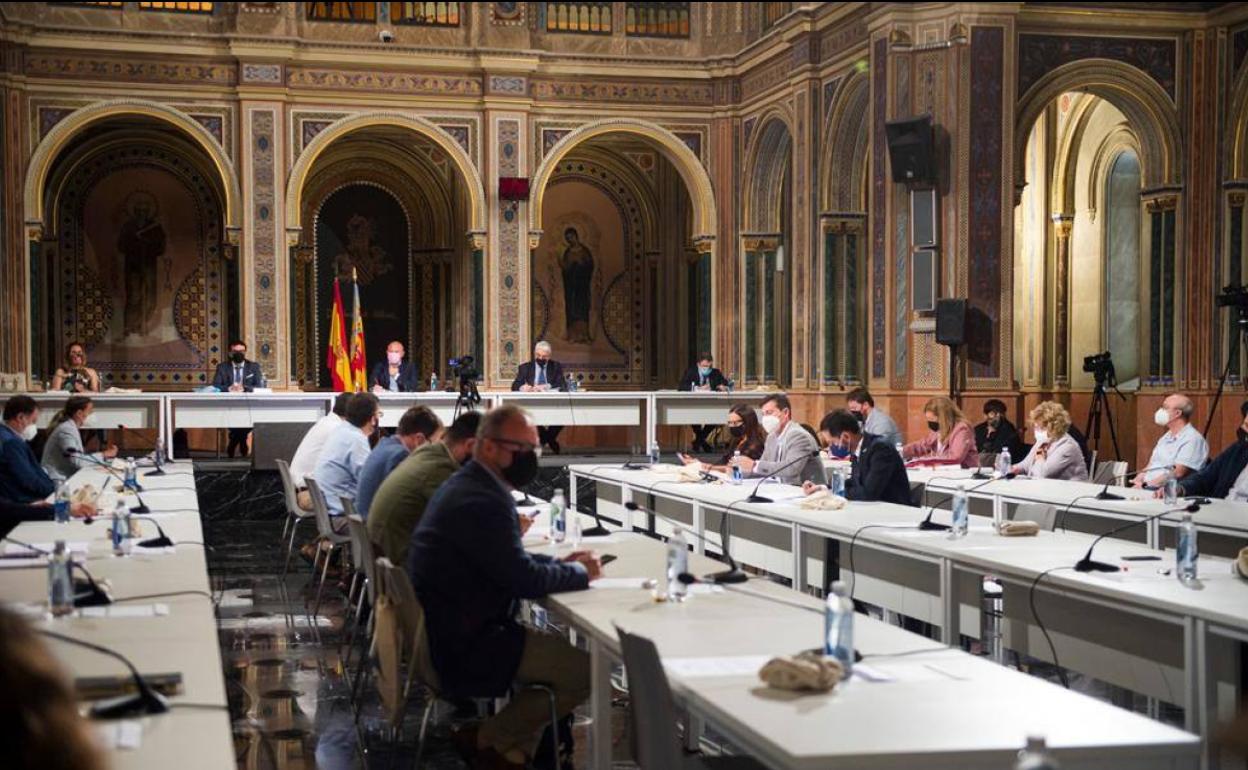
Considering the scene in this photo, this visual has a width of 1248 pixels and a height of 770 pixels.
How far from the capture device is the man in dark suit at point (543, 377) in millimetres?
16594

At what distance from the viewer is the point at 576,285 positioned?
21047 mm

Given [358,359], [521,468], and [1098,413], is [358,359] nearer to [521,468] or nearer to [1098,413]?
[1098,413]

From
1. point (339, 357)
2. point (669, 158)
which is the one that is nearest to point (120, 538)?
point (339, 357)

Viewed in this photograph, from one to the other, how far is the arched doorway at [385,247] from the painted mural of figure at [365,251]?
0.01 metres

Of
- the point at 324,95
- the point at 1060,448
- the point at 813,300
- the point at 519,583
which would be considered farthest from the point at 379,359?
the point at 519,583

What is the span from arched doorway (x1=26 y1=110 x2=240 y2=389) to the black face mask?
47.9ft

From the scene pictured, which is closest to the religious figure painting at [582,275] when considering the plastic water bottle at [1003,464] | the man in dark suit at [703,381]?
the man in dark suit at [703,381]

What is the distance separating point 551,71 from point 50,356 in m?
7.51

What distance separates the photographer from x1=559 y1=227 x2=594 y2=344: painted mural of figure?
2100 centimetres

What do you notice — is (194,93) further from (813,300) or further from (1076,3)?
(1076,3)

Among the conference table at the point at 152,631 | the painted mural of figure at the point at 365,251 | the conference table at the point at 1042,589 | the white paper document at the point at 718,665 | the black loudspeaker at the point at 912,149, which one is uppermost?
the black loudspeaker at the point at 912,149

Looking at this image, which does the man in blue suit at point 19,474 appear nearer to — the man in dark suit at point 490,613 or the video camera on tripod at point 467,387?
the man in dark suit at point 490,613

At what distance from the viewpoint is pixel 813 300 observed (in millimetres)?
16812

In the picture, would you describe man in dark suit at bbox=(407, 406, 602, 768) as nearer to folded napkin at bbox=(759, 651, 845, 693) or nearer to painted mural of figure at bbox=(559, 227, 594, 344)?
folded napkin at bbox=(759, 651, 845, 693)
